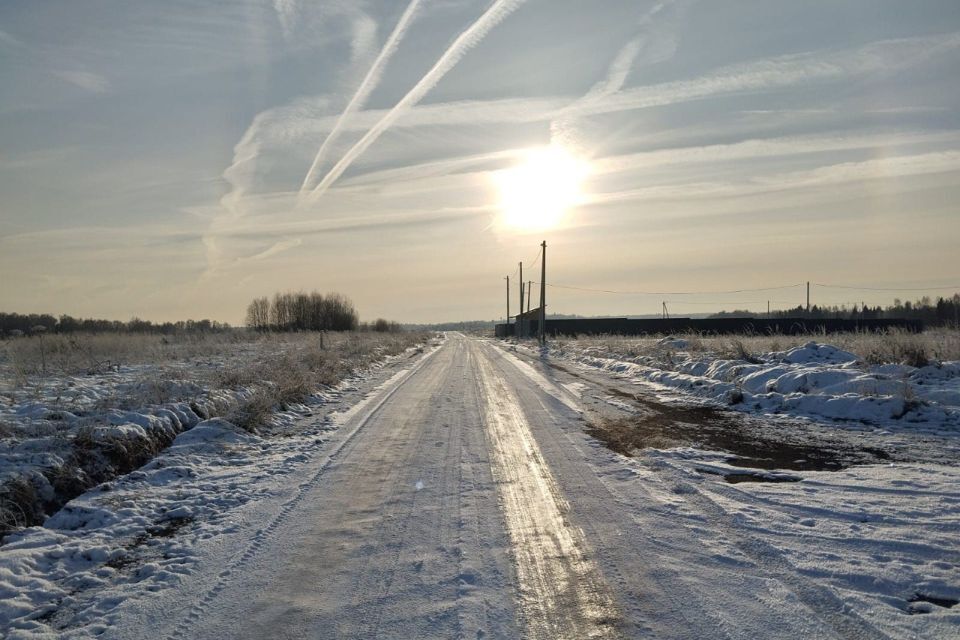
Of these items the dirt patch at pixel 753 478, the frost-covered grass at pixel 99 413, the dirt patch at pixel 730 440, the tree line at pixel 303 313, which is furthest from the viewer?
the tree line at pixel 303 313

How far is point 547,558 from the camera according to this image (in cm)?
429

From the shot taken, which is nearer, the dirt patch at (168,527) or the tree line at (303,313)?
the dirt patch at (168,527)

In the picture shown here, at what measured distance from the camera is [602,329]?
204ft

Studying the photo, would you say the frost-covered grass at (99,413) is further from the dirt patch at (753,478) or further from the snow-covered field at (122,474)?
the dirt patch at (753,478)

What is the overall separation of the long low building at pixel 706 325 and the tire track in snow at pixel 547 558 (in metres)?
38.2

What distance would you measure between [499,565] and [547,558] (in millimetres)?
408

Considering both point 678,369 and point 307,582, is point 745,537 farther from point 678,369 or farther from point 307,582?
point 678,369

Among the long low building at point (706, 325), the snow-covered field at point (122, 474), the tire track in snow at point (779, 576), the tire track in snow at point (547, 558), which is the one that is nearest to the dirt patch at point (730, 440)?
the tire track in snow at point (779, 576)

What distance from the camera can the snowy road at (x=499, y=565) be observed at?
3.36 metres

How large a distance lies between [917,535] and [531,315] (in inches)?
3306

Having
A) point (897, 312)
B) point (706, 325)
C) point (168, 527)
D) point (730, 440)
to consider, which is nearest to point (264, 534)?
point (168, 527)

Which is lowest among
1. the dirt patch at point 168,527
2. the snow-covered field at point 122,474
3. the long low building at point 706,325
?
the dirt patch at point 168,527

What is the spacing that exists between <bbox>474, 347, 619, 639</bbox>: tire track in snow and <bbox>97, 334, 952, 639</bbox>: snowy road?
15mm

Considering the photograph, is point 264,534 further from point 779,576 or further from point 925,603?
point 925,603
